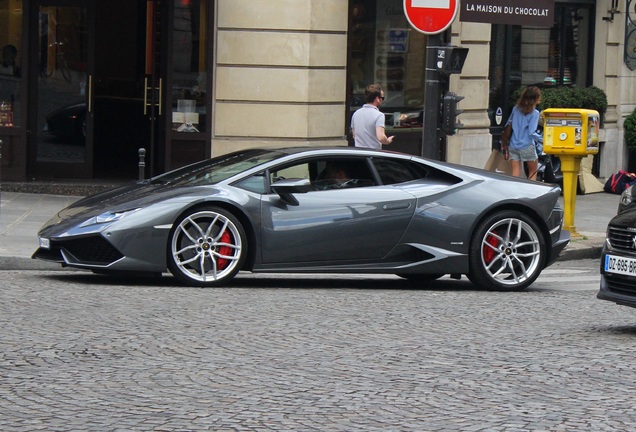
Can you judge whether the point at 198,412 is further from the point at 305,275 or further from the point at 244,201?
the point at 305,275

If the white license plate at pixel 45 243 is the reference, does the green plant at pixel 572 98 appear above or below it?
above

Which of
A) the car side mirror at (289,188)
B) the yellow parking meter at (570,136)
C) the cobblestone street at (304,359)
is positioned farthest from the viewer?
the yellow parking meter at (570,136)

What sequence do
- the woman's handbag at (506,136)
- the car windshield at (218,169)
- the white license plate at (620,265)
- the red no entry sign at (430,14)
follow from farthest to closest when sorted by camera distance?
1. the woman's handbag at (506,136)
2. the red no entry sign at (430,14)
3. the car windshield at (218,169)
4. the white license plate at (620,265)

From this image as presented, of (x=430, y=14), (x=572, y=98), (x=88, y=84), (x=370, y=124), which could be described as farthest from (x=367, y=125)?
(x=572, y=98)

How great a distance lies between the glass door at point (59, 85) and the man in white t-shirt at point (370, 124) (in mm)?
4990

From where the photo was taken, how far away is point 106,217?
10.5m

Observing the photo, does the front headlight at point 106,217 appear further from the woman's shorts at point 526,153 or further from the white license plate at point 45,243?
the woman's shorts at point 526,153

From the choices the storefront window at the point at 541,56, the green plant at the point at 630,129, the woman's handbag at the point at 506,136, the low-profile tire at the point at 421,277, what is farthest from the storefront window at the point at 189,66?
the green plant at the point at 630,129

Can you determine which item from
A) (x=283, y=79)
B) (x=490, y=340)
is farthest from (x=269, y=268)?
(x=283, y=79)

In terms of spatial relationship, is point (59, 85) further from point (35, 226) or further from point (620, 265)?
point (620, 265)

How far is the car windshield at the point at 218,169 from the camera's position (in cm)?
1103

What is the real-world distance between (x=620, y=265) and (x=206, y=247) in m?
3.52

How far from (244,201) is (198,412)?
15.1ft

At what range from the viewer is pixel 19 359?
291 inches
